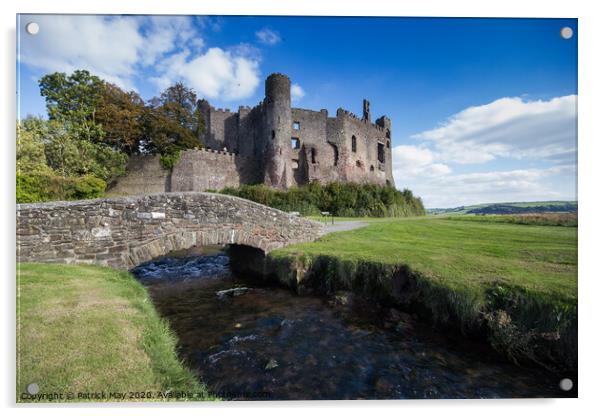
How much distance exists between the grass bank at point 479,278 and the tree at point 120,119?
22377mm

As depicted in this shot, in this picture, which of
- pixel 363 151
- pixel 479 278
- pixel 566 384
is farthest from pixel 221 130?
pixel 566 384

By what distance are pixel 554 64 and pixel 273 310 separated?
6455 mm

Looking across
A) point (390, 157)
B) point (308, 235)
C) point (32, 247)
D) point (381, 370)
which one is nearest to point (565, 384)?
point (381, 370)

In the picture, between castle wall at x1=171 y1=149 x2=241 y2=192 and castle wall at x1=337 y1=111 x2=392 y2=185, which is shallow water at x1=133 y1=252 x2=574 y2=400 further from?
castle wall at x1=337 y1=111 x2=392 y2=185

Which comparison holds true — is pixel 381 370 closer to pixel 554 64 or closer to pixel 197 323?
pixel 197 323

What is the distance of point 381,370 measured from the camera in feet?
12.0

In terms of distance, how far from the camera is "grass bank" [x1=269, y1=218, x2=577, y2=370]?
3.44 metres

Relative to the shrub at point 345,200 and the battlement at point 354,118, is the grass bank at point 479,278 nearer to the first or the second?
the shrub at point 345,200

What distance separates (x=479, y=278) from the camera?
14.7 ft

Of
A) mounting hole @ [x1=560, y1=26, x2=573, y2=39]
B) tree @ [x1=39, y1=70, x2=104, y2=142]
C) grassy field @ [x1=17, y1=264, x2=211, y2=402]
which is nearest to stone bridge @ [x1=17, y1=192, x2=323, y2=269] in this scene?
grassy field @ [x1=17, y1=264, x2=211, y2=402]

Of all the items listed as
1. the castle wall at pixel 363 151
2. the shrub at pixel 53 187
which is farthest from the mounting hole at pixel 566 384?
the castle wall at pixel 363 151

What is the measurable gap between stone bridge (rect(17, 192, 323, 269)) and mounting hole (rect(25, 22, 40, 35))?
9.24 ft

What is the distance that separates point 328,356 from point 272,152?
26957mm

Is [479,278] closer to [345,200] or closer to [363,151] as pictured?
[345,200]
